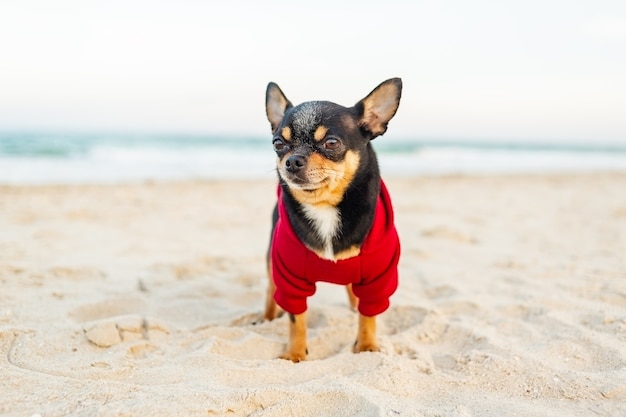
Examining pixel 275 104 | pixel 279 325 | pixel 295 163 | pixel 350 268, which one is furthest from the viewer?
pixel 279 325

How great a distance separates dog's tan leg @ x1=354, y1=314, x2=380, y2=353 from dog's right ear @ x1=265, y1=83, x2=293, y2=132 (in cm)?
142

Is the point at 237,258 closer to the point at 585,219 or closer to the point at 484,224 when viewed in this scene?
the point at 484,224

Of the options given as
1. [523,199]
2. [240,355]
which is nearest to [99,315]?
[240,355]

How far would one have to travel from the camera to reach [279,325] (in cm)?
380

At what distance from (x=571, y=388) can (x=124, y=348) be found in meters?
2.39

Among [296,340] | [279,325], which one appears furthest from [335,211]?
[279,325]

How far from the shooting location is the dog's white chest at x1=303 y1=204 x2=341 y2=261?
3105 millimetres

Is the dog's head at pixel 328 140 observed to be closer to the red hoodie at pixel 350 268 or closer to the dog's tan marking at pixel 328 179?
the dog's tan marking at pixel 328 179

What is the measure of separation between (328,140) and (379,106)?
46 cm

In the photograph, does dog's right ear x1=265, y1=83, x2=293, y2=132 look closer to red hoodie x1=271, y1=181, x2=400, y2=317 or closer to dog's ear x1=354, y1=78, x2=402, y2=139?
dog's ear x1=354, y1=78, x2=402, y2=139

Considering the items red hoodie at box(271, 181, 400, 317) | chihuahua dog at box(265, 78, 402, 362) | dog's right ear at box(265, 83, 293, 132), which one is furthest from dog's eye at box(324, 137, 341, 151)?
dog's right ear at box(265, 83, 293, 132)

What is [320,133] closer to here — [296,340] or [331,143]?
[331,143]

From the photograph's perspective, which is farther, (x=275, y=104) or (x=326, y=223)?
(x=275, y=104)

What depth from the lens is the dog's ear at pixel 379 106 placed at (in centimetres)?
325
